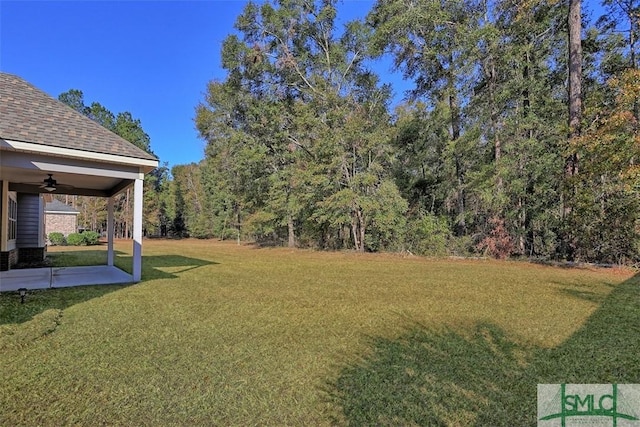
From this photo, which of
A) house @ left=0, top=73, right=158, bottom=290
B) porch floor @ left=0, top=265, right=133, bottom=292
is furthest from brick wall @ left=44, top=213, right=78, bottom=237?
porch floor @ left=0, top=265, right=133, bottom=292

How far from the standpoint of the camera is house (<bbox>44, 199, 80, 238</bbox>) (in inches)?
993

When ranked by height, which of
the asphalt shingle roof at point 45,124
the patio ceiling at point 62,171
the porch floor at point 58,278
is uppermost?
the asphalt shingle roof at point 45,124

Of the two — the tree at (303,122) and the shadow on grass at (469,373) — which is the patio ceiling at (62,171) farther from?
the tree at (303,122)

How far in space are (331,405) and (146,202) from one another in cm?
3925

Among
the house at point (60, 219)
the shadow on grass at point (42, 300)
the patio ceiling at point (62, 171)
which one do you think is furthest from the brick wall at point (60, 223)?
the shadow on grass at point (42, 300)

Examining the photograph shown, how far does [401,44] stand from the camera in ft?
57.6

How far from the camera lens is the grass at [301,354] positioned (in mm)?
2596

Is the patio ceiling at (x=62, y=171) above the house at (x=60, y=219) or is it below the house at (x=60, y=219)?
above

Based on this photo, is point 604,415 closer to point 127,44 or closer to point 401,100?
point 127,44

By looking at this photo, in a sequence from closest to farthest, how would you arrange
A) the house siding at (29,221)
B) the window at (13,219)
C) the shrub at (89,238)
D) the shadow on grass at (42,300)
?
1. the shadow on grass at (42,300)
2. the window at (13,219)
3. the house siding at (29,221)
4. the shrub at (89,238)

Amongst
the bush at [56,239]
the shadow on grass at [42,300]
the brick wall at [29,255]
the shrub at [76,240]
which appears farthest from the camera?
the bush at [56,239]

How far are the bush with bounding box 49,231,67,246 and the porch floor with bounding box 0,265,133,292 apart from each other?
58.4ft

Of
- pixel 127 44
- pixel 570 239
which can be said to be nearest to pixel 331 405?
pixel 570 239

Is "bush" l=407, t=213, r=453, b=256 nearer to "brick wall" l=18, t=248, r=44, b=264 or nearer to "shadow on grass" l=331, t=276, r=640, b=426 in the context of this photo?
"shadow on grass" l=331, t=276, r=640, b=426
